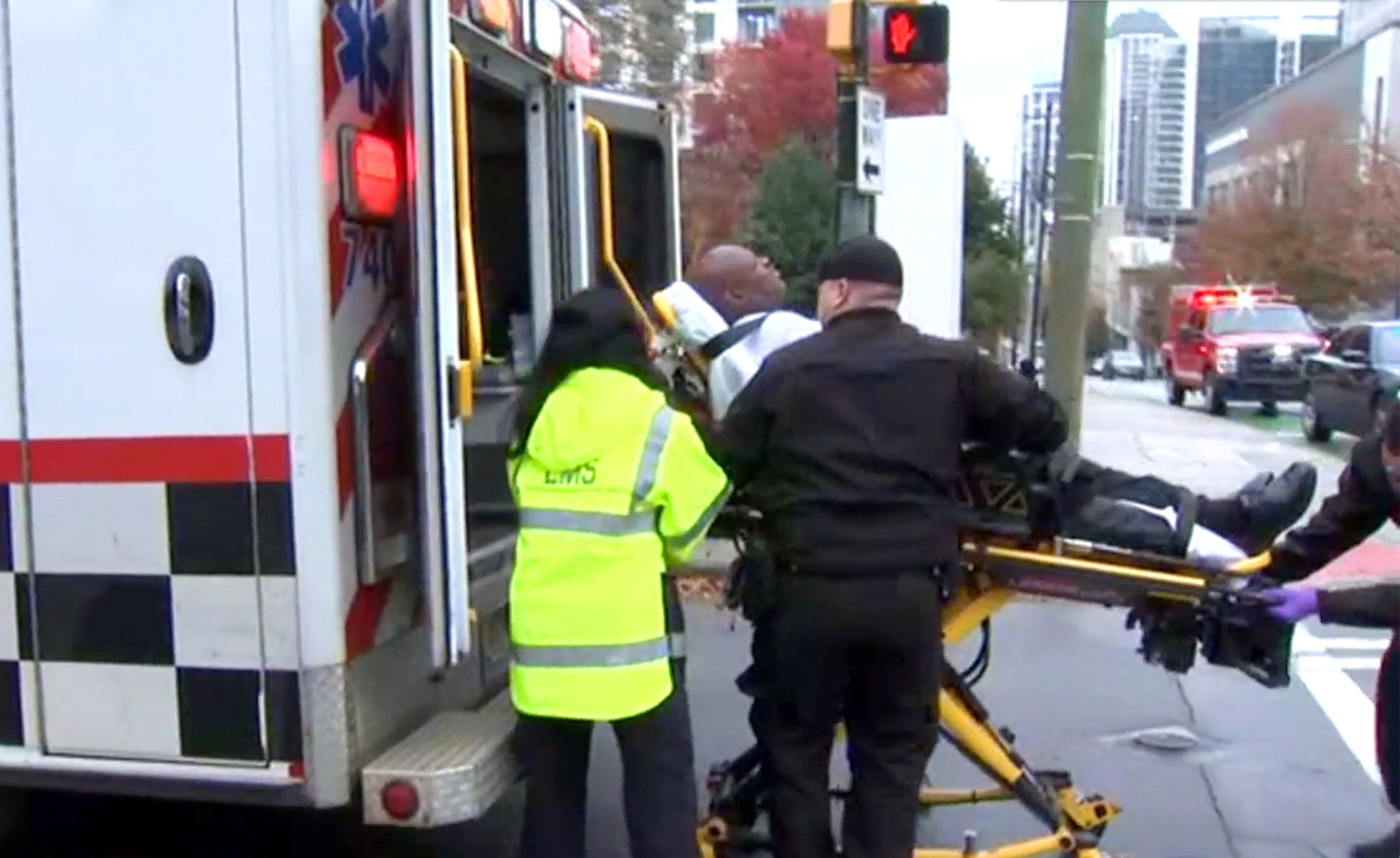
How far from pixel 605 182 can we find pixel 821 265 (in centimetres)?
145

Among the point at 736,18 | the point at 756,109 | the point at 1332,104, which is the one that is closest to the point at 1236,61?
the point at 1332,104

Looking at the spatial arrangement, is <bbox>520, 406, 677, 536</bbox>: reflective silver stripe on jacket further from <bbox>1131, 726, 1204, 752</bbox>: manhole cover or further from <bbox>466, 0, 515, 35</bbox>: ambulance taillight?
<bbox>1131, 726, 1204, 752</bbox>: manhole cover

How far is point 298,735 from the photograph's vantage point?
4.03 meters

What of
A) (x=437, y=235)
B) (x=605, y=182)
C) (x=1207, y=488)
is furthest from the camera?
(x=1207, y=488)

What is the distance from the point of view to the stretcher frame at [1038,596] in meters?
4.59

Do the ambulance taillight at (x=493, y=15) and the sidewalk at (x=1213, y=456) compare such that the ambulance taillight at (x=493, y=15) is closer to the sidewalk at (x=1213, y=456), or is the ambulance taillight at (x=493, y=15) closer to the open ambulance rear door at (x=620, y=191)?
the open ambulance rear door at (x=620, y=191)

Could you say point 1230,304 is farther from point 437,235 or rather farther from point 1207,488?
point 437,235

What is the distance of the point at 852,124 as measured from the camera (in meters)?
8.84

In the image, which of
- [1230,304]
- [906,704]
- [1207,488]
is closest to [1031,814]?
[906,704]

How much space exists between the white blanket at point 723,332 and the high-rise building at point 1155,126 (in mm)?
100325

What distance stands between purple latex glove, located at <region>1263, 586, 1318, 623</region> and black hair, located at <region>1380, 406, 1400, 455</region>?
21.5 inches

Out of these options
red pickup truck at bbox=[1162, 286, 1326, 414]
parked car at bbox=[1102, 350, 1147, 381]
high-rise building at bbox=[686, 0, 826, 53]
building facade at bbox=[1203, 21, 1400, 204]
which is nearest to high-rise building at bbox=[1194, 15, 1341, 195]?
building facade at bbox=[1203, 21, 1400, 204]

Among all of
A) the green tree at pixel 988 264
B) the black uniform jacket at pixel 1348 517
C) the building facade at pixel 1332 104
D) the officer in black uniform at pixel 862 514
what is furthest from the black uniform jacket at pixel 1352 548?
the building facade at pixel 1332 104

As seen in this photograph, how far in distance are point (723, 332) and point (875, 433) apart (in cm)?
90
